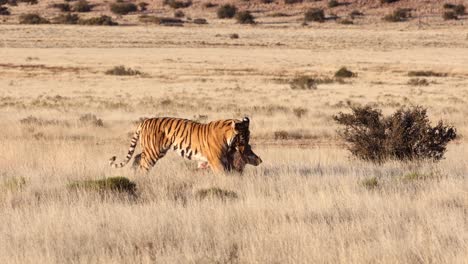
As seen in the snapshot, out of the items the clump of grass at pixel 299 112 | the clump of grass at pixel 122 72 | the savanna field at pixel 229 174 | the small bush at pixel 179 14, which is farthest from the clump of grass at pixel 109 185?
the small bush at pixel 179 14

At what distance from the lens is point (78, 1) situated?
12662 centimetres

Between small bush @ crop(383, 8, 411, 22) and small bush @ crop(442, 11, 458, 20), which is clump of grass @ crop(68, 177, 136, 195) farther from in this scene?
small bush @ crop(442, 11, 458, 20)

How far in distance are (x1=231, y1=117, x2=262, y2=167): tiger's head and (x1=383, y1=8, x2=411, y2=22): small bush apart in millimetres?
98612

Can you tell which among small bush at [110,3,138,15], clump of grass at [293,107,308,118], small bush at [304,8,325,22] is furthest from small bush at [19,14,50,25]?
clump of grass at [293,107,308,118]

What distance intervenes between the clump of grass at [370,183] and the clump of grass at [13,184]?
13.2 ft

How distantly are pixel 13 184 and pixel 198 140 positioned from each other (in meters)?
2.38

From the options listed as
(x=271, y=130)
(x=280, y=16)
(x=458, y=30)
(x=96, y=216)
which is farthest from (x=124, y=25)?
(x=96, y=216)

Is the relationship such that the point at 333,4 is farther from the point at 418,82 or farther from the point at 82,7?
the point at 418,82

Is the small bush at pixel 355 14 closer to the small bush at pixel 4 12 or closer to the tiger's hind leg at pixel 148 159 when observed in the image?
the small bush at pixel 4 12

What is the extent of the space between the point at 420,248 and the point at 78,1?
123 metres

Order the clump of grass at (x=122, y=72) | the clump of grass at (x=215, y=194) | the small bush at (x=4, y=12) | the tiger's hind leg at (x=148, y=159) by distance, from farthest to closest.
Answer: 1. the small bush at (x=4, y=12)
2. the clump of grass at (x=122, y=72)
3. the tiger's hind leg at (x=148, y=159)
4. the clump of grass at (x=215, y=194)

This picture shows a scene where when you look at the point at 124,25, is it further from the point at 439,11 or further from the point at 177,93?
the point at 177,93

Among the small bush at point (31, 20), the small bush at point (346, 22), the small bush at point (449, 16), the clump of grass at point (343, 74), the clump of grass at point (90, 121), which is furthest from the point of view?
the small bush at point (449, 16)

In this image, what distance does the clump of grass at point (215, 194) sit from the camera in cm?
974
